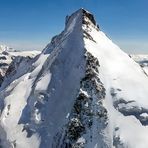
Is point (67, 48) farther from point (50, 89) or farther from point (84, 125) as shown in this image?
point (84, 125)

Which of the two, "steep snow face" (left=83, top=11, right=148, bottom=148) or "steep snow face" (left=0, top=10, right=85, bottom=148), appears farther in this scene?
"steep snow face" (left=0, top=10, right=85, bottom=148)

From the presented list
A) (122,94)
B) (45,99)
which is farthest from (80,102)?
(45,99)

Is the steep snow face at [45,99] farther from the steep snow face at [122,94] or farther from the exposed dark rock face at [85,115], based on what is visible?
the steep snow face at [122,94]

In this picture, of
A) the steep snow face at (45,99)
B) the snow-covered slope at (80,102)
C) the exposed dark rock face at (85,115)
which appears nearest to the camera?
the exposed dark rock face at (85,115)

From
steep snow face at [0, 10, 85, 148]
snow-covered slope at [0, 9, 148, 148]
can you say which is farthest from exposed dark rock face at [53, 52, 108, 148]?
steep snow face at [0, 10, 85, 148]

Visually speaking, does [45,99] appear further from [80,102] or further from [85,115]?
[85,115]

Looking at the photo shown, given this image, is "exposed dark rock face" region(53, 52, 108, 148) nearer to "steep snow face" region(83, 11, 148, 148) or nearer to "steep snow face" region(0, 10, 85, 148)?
"steep snow face" region(83, 11, 148, 148)

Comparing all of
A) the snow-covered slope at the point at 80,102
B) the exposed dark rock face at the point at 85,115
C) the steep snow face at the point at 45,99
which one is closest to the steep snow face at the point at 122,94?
the snow-covered slope at the point at 80,102

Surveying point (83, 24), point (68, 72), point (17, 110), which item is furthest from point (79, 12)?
point (17, 110)
